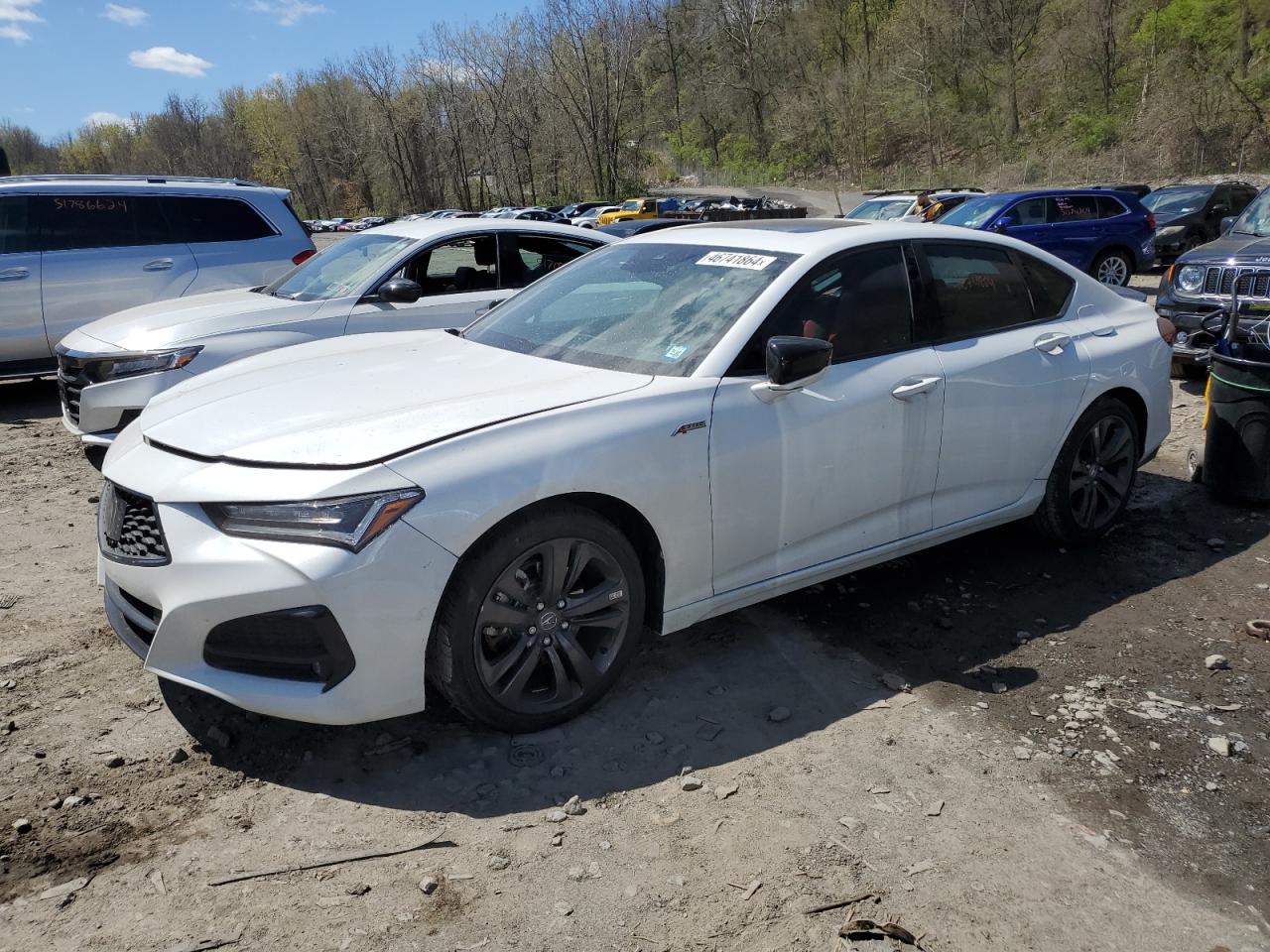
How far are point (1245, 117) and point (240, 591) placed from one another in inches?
2091

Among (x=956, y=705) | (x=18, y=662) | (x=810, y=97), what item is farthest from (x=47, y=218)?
(x=810, y=97)

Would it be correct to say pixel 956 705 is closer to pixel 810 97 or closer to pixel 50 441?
pixel 50 441

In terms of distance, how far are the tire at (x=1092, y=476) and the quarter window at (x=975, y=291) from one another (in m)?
0.65

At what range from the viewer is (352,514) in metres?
2.79

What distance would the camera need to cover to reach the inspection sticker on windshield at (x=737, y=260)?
12.7 feet

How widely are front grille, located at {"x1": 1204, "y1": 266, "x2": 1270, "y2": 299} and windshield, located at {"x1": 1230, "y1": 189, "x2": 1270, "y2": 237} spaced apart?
3.06ft

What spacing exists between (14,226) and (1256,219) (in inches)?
439

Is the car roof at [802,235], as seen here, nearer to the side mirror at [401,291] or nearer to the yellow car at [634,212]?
the side mirror at [401,291]

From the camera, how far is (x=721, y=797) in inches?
117

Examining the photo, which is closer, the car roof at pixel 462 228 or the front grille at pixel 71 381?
the front grille at pixel 71 381

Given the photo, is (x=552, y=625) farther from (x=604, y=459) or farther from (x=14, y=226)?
(x=14, y=226)

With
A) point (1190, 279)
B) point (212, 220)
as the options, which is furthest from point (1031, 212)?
point (212, 220)

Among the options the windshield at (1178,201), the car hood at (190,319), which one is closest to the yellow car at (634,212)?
the windshield at (1178,201)

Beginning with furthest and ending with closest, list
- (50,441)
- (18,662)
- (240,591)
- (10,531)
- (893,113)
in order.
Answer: (893,113)
(50,441)
(10,531)
(18,662)
(240,591)
